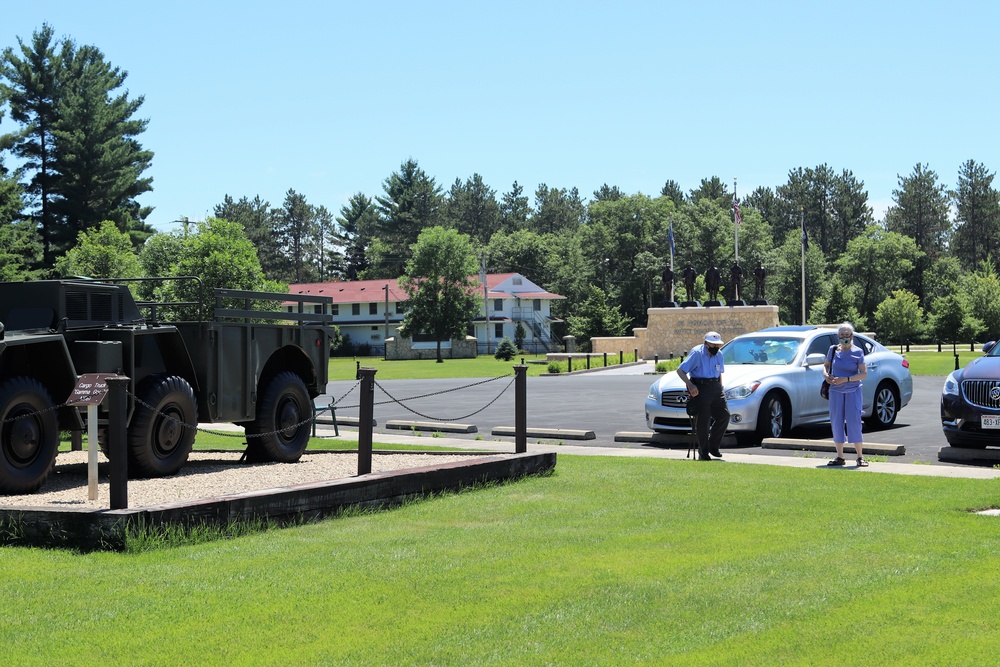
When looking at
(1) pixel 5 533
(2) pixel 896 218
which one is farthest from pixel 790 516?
(2) pixel 896 218

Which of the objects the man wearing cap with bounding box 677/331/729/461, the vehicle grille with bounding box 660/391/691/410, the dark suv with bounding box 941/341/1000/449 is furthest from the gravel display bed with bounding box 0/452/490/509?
the dark suv with bounding box 941/341/1000/449

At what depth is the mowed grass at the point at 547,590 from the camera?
578cm

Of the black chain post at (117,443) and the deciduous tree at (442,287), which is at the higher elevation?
the deciduous tree at (442,287)

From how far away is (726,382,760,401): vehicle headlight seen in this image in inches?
675

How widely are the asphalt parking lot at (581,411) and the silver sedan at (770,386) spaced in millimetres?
555

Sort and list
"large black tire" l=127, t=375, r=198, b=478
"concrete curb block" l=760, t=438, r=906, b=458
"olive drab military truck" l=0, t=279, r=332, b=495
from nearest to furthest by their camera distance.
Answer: "olive drab military truck" l=0, t=279, r=332, b=495 < "large black tire" l=127, t=375, r=198, b=478 < "concrete curb block" l=760, t=438, r=906, b=458

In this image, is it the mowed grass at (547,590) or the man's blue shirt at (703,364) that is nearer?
the mowed grass at (547,590)

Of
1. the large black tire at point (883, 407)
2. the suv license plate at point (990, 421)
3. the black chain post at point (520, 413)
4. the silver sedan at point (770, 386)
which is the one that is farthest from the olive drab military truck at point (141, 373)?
the large black tire at point (883, 407)

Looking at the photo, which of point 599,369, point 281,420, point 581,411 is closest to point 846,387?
point 281,420

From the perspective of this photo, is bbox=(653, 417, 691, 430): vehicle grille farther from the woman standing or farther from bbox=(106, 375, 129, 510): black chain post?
bbox=(106, 375, 129, 510): black chain post

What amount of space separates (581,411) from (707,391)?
32.2ft

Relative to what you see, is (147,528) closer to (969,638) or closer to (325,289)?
(969,638)

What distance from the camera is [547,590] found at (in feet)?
23.2

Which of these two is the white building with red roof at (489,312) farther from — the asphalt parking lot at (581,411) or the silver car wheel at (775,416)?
the silver car wheel at (775,416)
